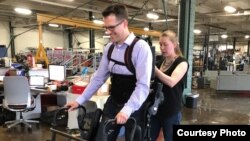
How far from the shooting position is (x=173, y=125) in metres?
2.02

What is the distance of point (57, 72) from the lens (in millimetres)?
5211

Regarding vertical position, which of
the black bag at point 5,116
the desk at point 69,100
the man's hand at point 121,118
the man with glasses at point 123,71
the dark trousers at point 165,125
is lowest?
the black bag at point 5,116

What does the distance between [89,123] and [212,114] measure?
Result: 5.03m

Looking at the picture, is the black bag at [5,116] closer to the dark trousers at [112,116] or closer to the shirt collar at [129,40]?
the dark trousers at [112,116]

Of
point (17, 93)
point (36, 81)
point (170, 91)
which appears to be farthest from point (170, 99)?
point (36, 81)

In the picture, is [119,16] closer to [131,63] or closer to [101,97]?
[131,63]

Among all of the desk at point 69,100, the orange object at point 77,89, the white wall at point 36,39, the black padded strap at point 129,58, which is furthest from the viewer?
the white wall at point 36,39

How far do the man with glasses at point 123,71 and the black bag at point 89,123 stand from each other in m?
0.08

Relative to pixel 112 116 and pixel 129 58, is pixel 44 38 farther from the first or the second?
pixel 129 58

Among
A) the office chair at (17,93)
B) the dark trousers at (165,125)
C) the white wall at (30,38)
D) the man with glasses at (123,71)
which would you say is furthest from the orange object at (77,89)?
the white wall at (30,38)

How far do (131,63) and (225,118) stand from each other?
5.12m

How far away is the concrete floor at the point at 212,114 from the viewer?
4.20 meters

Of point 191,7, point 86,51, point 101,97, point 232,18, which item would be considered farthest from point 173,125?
point 232,18

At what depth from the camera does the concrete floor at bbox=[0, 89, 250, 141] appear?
420cm
